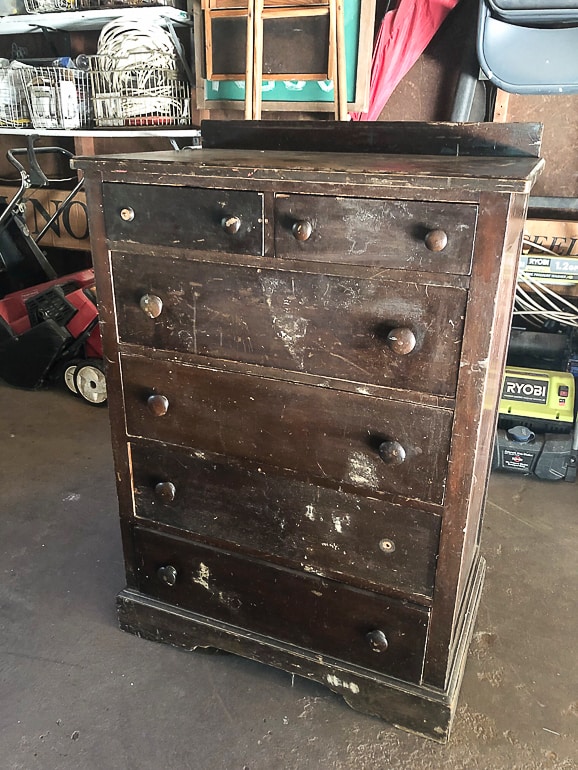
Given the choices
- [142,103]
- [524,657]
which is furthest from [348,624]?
[142,103]

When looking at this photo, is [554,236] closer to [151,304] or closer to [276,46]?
[276,46]

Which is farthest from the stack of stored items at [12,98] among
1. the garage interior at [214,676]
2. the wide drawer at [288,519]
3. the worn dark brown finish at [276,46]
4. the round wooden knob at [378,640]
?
the round wooden knob at [378,640]

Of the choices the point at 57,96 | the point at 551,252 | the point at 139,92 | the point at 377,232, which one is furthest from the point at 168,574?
the point at 57,96

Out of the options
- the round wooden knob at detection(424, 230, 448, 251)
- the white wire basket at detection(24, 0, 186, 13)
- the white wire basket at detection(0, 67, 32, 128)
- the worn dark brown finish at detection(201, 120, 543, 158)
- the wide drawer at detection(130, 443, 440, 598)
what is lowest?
the wide drawer at detection(130, 443, 440, 598)

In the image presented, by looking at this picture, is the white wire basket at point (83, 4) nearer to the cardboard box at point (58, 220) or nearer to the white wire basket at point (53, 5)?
the white wire basket at point (53, 5)

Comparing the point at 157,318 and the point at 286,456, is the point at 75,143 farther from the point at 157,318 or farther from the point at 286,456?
the point at 286,456

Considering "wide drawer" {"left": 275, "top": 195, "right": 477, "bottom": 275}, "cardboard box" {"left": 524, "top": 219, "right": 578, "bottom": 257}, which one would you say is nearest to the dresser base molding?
"wide drawer" {"left": 275, "top": 195, "right": 477, "bottom": 275}

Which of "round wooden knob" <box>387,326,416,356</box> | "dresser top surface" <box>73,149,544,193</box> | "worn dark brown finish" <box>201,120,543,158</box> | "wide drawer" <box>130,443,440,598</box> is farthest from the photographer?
"worn dark brown finish" <box>201,120,543,158</box>

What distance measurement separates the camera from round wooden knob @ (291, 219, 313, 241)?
3.75ft

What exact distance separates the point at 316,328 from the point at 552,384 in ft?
5.24

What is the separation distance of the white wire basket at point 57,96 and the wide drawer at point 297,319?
2119 mm

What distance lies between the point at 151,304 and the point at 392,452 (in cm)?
58

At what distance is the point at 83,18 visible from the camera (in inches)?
114

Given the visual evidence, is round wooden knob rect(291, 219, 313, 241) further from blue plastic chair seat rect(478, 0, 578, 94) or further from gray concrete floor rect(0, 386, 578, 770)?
blue plastic chair seat rect(478, 0, 578, 94)
